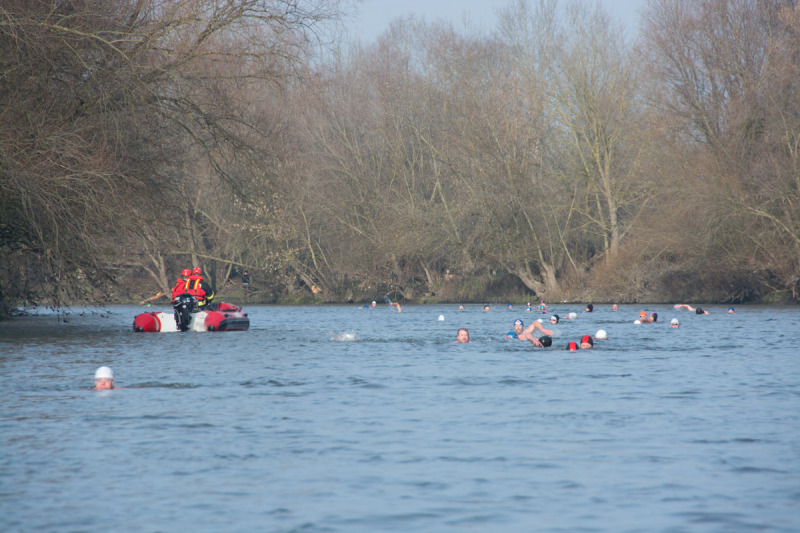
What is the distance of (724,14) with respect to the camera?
36781 mm

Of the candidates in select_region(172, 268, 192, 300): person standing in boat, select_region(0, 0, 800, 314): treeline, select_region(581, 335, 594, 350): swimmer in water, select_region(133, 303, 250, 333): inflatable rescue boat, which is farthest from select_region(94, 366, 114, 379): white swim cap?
select_region(133, 303, 250, 333): inflatable rescue boat

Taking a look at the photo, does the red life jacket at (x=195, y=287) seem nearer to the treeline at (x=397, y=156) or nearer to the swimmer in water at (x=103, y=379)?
the treeline at (x=397, y=156)

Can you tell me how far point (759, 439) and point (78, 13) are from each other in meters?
15.5

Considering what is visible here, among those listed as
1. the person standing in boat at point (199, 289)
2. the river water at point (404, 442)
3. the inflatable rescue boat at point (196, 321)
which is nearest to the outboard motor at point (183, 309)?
the inflatable rescue boat at point (196, 321)

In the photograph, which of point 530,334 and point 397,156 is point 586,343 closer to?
point 530,334

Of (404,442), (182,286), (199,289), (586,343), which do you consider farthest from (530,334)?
(404,442)

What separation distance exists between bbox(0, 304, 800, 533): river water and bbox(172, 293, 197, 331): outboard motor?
6.07 m

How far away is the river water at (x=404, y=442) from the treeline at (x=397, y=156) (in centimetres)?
512

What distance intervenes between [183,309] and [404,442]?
16607mm

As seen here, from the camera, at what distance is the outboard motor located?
2455 centimetres

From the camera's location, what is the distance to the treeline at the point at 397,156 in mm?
19750

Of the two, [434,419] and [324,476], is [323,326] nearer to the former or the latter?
[434,419]

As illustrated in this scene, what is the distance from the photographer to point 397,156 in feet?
156

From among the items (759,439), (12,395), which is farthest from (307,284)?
(759,439)
